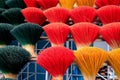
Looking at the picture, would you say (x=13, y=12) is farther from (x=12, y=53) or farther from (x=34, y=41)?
(x=12, y=53)

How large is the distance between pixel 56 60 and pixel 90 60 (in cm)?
9

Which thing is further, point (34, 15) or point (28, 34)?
point (34, 15)

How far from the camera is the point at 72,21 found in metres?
0.98

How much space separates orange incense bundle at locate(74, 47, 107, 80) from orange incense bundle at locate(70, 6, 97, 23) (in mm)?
255

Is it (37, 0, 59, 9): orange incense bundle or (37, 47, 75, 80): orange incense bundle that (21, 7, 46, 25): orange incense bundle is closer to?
(37, 0, 59, 9): orange incense bundle

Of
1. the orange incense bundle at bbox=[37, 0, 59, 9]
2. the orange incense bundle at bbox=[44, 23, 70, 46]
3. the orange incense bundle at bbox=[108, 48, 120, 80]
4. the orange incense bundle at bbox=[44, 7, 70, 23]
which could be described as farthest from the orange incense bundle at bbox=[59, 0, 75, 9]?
the orange incense bundle at bbox=[108, 48, 120, 80]

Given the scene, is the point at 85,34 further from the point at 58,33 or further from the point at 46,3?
the point at 46,3

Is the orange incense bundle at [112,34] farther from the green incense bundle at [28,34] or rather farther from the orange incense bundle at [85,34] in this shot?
the green incense bundle at [28,34]

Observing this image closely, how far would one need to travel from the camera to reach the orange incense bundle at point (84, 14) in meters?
0.90

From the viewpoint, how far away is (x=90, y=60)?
66 cm

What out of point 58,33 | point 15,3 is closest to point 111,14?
point 58,33

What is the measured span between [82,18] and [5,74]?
1.18 feet

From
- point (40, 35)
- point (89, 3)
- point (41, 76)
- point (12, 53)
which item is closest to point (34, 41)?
point (40, 35)

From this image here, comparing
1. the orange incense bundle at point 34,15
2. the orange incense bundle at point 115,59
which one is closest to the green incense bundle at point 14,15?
the orange incense bundle at point 34,15
